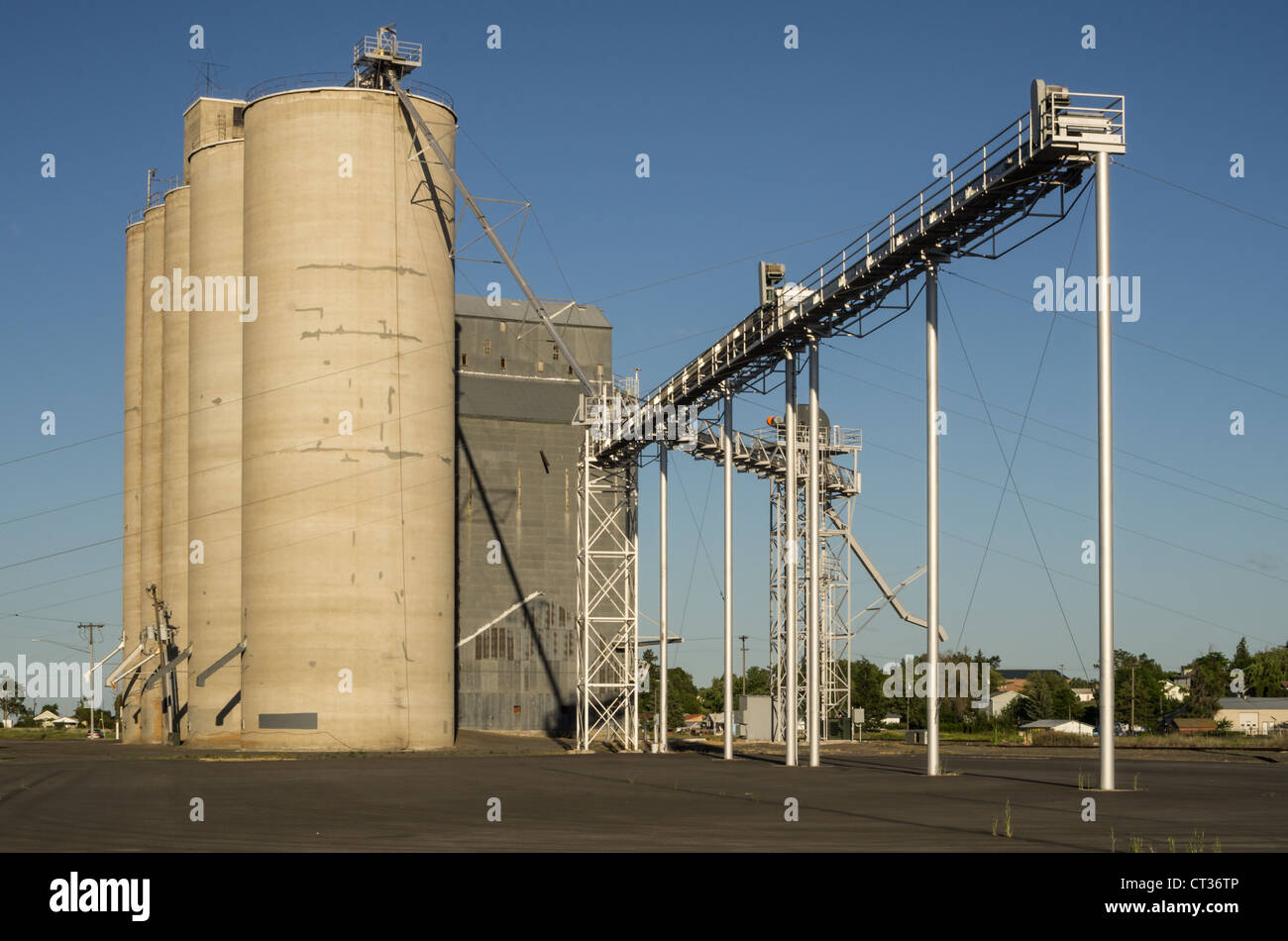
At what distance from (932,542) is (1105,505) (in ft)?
18.6

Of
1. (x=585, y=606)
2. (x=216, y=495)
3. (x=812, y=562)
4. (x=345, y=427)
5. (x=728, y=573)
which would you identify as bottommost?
(x=585, y=606)

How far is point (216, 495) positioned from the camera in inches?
2445

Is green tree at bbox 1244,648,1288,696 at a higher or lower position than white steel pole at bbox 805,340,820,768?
lower

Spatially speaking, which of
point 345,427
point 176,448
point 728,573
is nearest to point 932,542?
point 728,573

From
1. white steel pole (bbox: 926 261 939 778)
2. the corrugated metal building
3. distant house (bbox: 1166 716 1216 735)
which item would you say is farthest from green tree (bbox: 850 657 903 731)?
white steel pole (bbox: 926 261 939 778)

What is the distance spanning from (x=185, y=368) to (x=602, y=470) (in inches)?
949

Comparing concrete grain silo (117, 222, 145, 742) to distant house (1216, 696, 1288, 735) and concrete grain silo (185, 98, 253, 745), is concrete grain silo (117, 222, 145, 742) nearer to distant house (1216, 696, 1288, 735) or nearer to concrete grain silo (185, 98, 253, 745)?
concrete grain silo (185, 98, 253, 745)

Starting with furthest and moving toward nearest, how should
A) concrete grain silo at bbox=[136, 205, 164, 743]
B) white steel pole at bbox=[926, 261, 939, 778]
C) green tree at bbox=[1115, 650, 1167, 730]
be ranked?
green tree at bbox=[1115, 650, 1167, 730] < concrete grain silo at bbox=[136, 205, 164, 743] < white steel pole at bbox=[926, 261, 939, 778]

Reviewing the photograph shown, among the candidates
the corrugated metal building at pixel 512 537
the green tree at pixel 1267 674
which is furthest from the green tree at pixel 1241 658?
the corrugated metal building at pixel 512 537

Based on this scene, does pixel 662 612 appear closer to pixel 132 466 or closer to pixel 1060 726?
pixel 132 466

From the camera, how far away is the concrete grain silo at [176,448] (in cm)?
6706

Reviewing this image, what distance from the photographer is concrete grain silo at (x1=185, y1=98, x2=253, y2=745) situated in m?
61.5

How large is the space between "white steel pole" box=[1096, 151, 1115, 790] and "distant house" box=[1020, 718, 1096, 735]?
7003cm

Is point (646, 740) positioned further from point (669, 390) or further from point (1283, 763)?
point (1283, 763)
